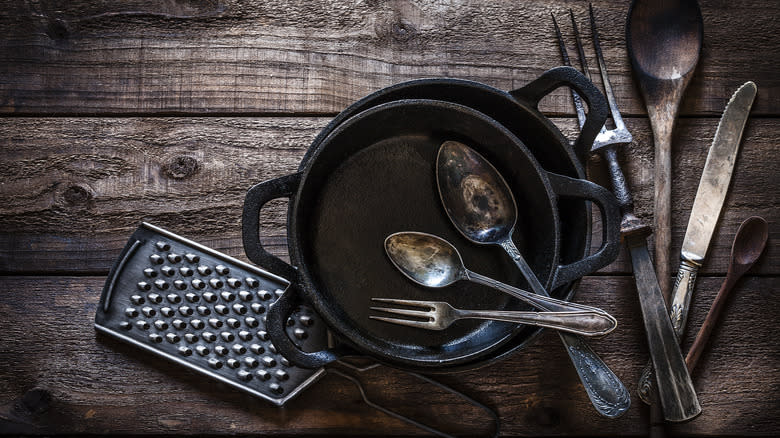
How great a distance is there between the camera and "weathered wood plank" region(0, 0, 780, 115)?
0.71 meters

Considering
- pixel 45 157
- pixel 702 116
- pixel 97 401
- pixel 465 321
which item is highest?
pixel 702 116

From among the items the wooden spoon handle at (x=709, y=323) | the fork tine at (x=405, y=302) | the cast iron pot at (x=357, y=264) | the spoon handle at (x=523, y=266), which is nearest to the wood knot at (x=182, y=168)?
the cast iron pot at (x=357, y=264)

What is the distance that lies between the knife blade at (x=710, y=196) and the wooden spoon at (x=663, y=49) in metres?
0.06

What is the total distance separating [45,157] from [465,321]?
531mm

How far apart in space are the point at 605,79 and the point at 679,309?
0.91 ft

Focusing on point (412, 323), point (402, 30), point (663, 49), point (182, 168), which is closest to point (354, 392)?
point (412, 323)

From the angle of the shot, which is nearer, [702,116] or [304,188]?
[304,188]

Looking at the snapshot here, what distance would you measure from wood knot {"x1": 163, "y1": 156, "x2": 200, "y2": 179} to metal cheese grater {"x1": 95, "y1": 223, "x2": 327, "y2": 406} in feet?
0.23

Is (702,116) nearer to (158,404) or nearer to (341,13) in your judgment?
(341,13)

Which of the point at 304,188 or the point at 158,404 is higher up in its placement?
the point at 304,188

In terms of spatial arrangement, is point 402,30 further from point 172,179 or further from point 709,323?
point 709,323

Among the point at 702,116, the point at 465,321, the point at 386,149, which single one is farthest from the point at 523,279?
the point at 702,116

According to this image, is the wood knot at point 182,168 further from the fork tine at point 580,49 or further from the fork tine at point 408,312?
the fork tine at point 580,49

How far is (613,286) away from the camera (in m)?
0.69
